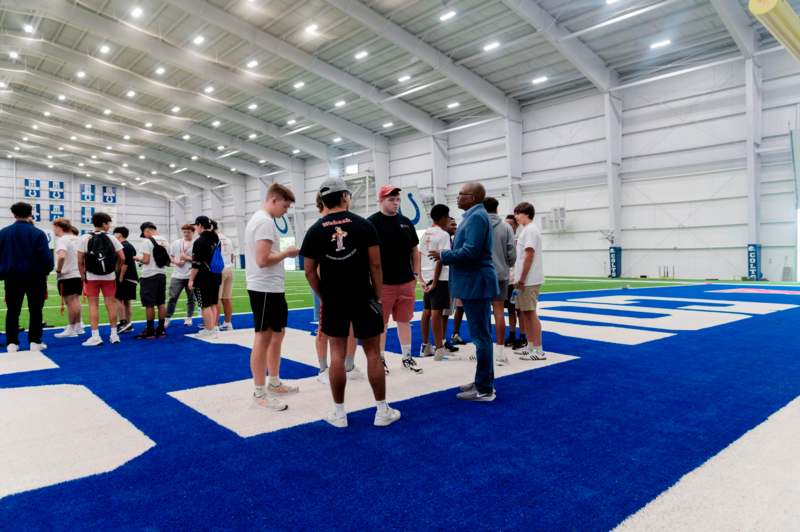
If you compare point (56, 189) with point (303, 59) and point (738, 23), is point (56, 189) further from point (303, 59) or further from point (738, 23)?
point (738, 23)

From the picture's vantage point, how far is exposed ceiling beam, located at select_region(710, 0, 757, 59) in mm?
17222

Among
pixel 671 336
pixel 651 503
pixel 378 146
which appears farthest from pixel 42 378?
pixel 378 146

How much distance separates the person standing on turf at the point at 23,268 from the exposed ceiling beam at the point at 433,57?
14066mm

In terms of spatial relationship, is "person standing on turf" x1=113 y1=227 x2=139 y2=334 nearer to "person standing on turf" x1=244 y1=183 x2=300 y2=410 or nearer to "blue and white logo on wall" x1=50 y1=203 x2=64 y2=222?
"person standing on turf" x1=244 y1=183 x2=300 y2=410

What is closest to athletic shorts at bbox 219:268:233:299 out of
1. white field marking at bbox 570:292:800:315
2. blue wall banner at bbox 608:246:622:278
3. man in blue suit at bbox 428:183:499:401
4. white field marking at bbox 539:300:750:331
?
man in blue suit at bbox 428:183:499:401

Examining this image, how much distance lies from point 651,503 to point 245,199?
4590cm

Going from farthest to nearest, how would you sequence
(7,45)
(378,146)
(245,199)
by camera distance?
1. (245,199)
2. (378,146)
3. (7,45)

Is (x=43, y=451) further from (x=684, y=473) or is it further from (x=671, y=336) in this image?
(x=671, y=336)

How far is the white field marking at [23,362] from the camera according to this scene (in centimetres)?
538

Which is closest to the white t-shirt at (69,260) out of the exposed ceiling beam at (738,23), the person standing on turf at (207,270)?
the person standing on turf at (207,270)

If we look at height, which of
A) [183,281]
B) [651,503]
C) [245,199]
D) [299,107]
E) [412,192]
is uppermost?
[299,107]

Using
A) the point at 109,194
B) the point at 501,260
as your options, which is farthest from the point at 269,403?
the point at 109,194

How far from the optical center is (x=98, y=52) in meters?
23.3

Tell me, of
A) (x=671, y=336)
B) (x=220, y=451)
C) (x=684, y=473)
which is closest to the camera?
(x=684, y=473)
